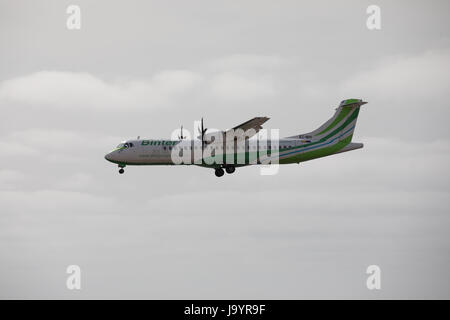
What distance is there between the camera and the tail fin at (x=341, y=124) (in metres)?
73.2

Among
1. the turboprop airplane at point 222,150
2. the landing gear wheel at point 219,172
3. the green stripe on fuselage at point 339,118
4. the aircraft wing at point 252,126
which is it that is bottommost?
the landing gear wheel at point 219,172

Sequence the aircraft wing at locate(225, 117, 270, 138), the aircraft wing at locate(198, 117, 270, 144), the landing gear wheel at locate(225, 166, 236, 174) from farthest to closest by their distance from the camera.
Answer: the landing gear wheel at locate(225, 166, 236, 174) < the aircraft wing at locate(198, 117, 270, 144) < the aircraft wing at locate(225, 117, 270, 138)

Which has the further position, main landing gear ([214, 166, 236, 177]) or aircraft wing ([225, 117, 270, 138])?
main landing gear ([214, 166, 236, 177])

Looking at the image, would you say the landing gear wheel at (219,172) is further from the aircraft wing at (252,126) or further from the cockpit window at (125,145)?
the cockpit window at (125,145)

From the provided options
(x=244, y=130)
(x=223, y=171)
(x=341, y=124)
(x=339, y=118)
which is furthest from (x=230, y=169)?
(x=339, y=118)

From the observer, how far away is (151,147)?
71.4 meters

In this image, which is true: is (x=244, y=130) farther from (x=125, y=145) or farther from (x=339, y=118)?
(x=125, y=145)

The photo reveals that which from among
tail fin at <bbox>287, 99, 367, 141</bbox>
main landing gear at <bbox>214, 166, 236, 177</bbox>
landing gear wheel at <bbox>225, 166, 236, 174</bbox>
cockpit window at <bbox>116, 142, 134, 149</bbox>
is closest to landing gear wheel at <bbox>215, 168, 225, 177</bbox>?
main landing gear at <bbox>214, 166, 236, 177</bbox>

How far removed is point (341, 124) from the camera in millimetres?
73812

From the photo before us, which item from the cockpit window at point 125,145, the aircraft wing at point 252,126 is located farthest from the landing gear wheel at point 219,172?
the cockpit window at point 125,145

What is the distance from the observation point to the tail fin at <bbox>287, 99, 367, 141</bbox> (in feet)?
240

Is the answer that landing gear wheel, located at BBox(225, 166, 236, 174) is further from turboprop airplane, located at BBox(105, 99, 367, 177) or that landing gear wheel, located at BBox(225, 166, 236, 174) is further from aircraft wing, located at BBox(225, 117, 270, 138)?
aircraft wing, located at BBox(225, 117, 270, 138)
